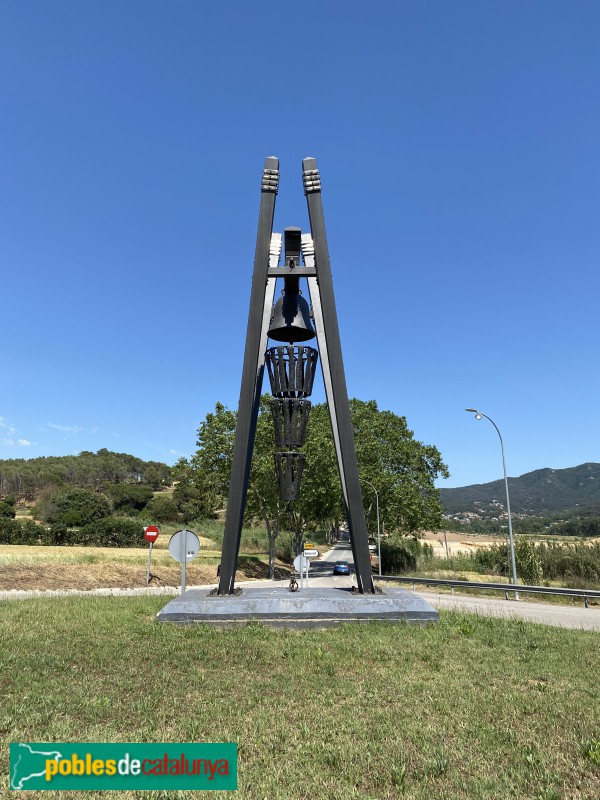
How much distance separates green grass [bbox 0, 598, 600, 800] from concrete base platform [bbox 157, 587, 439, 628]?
67 centimetres

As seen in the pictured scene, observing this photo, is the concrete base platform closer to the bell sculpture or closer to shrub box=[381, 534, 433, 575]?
the bell sculpture

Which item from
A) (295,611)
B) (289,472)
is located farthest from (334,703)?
(289,472)

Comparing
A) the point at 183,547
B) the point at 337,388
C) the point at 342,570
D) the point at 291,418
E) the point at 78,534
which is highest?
the point at 337,388

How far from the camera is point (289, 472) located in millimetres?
10875

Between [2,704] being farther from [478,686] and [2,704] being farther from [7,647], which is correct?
[478,686]

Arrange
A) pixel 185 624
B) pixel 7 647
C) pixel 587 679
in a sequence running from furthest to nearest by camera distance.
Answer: pixel 185 624, pixel 7 647, pixel 587 679

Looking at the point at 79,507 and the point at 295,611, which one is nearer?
the point at 295,611

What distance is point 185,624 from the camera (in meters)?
9.36

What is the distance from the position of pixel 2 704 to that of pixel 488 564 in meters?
37.7

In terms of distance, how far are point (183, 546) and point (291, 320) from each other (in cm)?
577

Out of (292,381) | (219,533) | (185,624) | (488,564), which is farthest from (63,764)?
(219,533)

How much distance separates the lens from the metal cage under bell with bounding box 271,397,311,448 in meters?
10.9

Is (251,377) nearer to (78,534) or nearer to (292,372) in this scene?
(292,372)

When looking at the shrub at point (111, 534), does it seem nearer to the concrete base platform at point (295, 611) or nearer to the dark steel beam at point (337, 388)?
the concrete base platform at point (295, 611)
